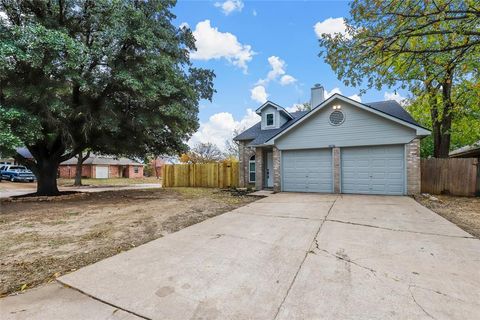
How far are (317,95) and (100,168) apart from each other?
32.3m

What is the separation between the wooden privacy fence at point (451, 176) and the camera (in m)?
10.8

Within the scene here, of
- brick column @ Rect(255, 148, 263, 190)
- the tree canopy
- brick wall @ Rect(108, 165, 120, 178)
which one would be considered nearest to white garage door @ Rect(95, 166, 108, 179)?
brick wall @ Rect(108, 165, 120, 178)

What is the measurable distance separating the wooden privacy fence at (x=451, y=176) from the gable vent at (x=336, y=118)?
4291 mm

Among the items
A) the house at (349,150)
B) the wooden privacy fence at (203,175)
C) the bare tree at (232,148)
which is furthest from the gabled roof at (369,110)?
the bare tree at (232,148)

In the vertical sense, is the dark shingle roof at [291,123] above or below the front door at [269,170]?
above

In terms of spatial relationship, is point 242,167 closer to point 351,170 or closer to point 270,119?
point 270,119

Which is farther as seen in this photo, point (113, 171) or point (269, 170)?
point (113, 171)

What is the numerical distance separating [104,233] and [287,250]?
3901 millimetres

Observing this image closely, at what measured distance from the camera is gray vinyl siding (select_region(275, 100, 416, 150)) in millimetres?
10578

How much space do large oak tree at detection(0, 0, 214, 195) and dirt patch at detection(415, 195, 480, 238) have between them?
9.34 meters

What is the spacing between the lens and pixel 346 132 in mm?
11422

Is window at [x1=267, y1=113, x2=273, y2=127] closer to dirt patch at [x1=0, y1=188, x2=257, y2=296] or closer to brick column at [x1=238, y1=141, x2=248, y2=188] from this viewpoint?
brick column at [x1=238, y1=141, x2=248, y2=188]

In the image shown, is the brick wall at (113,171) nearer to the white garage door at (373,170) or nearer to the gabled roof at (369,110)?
the gabled roof at (369,110)

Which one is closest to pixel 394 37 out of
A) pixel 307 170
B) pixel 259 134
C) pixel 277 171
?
pixel 307 170
